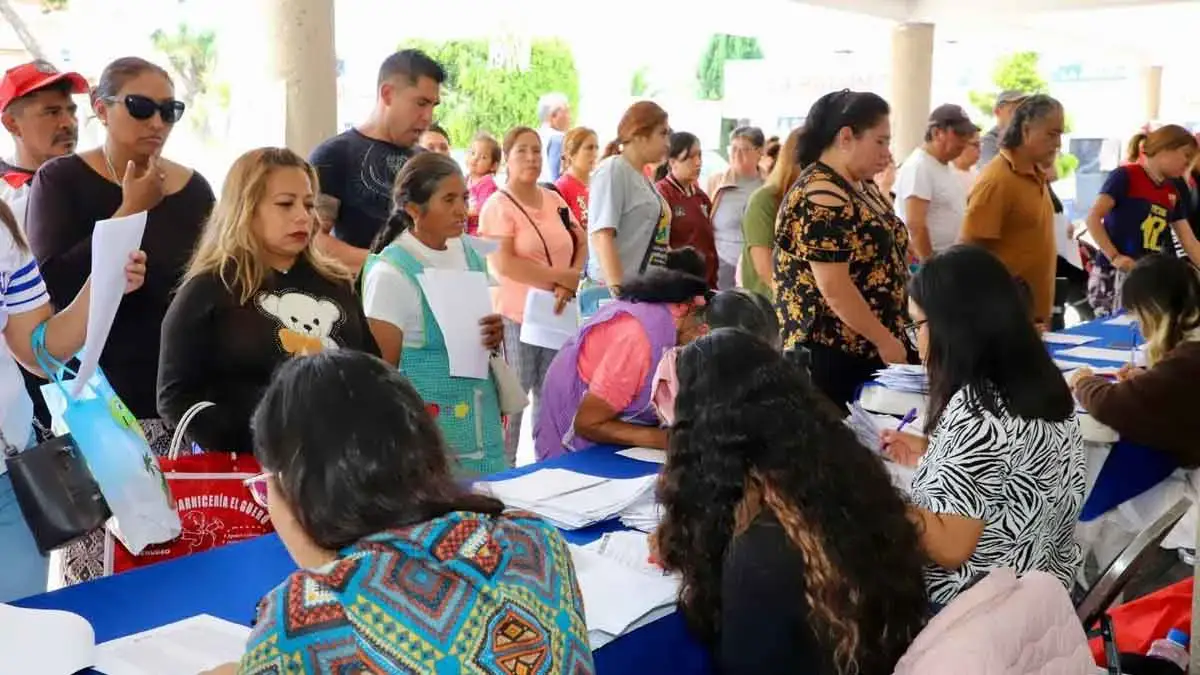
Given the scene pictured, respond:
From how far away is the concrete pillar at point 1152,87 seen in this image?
1686 centimetres

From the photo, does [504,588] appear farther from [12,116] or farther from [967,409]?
[12,116]

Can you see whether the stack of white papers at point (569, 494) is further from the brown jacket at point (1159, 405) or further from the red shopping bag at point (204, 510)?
the brown jacket at point (1159, 405)

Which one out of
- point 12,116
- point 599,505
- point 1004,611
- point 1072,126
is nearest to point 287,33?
point 12,116

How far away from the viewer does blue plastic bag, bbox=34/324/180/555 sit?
1.69 m

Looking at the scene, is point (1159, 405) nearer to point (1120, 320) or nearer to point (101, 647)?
point (1120, 320)

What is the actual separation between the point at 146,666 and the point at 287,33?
2837 mm

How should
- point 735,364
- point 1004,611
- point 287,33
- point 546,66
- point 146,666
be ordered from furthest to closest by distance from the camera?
1. point 546,66
2. point 287,33
3. point 735,364
4. point 146,666
5. point 1004,611

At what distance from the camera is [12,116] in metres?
2.72

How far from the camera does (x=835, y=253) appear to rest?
2953mm

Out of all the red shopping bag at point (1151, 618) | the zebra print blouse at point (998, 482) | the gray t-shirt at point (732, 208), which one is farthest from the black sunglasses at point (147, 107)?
the gray t-shirt at point (732, 208)

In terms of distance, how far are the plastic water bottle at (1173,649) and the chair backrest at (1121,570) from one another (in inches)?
15.4

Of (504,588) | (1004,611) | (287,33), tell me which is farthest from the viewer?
(287,33)

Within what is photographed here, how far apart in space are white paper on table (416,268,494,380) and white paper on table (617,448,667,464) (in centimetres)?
44

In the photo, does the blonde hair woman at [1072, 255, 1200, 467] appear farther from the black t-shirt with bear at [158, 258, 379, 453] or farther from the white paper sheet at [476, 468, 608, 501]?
the black t-shirt with bear at [158, 258, 379, 453]
